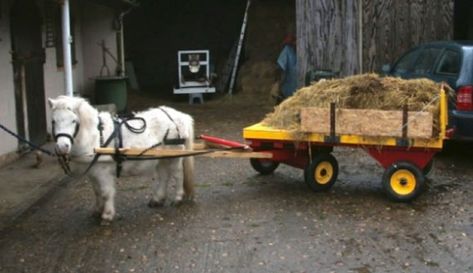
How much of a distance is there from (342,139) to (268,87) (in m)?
12.3

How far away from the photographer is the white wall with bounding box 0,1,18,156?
1041 centimetres

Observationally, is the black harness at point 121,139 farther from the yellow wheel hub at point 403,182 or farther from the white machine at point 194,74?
the white machine at point 194,74

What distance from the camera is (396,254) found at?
6297 mm

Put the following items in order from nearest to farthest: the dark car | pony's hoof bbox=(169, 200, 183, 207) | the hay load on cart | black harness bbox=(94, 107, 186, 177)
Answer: black harness bbox=(94, 107, 186, 177) → the hay load on cart → pony's hoof bbox=(169, 200, 183, 207) → the dark car

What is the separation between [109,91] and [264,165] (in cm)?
746

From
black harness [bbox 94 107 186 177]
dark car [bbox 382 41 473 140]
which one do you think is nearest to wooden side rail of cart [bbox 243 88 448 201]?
black harness [bbox 94 107 186 177]

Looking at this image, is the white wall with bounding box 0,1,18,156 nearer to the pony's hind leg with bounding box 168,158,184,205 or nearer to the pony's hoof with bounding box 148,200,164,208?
the pony's hoof with bounding box 148,200,164,208

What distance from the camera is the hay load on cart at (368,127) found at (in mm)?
7855

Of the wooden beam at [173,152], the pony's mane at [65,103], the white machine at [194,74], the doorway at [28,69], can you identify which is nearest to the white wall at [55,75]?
→ the doorway at [28,69]

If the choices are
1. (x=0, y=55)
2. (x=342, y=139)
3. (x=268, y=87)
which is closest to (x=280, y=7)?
(x=268, y=87)

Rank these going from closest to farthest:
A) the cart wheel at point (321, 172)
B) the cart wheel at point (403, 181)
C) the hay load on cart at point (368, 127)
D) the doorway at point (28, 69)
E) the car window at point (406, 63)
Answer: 1. the hay load on cart at point (368, 127)
2. the cart wheel at point (403, 181)
3. the cart wheel at point (321, 172)
4. the doorway at point (28, 69)
5. the car window at point (406, 63)

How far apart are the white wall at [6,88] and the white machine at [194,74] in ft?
28.6

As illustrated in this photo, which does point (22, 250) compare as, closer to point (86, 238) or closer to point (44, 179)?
point (86, 238)

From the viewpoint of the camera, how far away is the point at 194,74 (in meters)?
20.2
